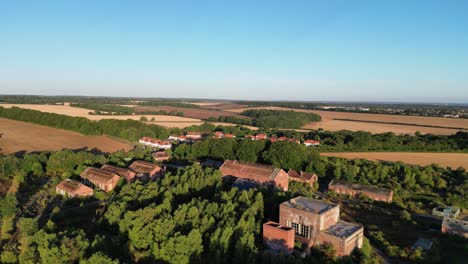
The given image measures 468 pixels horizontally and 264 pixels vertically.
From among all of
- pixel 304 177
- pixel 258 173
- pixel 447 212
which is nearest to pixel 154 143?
pixel 258 173

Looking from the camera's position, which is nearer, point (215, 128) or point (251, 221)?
point (251, 221)

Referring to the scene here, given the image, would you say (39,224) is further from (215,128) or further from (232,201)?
(215,128)

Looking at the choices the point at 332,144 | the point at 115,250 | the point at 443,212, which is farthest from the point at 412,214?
the point at 332,144

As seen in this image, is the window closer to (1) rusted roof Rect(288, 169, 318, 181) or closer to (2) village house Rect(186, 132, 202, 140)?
(1) rusted roof Rect(288, 169, 318, 181)

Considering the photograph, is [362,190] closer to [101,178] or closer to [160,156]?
[101,178]

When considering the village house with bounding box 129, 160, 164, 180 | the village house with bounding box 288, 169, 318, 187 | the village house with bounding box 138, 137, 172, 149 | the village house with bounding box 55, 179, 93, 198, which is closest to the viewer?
the village house with bounding box 55, 179, 93, 198

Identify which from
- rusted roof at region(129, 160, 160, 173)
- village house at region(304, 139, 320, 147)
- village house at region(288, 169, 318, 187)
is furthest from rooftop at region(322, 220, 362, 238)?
village house at region(304, 139, 320, 147)
